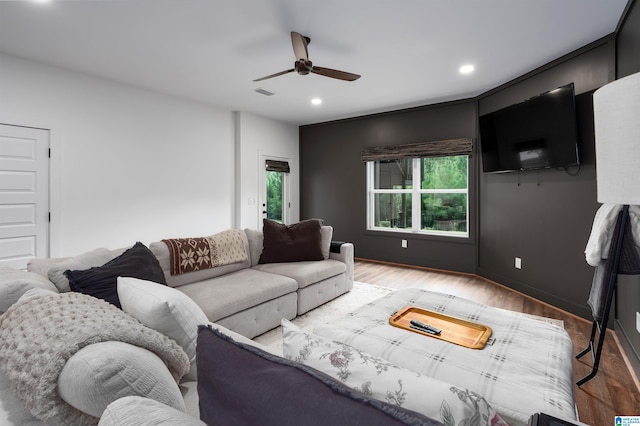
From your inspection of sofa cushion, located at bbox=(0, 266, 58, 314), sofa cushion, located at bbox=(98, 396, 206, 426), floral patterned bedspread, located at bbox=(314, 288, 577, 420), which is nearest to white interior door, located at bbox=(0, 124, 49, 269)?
sofa cushion, located at bbox=(0, 266, 58, 314)

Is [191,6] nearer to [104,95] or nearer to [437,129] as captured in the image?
[104,95]

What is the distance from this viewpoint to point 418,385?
0.67m

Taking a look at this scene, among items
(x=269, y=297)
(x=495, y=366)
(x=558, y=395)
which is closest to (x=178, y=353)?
(x=495, y=366)

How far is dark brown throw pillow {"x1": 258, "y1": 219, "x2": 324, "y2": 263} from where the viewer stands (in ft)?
11.5

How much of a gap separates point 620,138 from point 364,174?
446 centimetres

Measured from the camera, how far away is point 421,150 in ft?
16.6

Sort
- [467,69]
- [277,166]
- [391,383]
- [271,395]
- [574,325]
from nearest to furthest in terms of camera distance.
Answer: [271,395] → [391,383] → [574,325] → [467,69] → [277,166]

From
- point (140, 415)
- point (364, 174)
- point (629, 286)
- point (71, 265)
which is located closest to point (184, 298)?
point (140, 415)

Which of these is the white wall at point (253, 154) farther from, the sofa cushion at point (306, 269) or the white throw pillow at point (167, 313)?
the white throw pillow at point (167, 313)

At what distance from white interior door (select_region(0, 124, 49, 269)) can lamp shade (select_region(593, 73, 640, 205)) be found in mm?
4755

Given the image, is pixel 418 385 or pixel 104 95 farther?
pixel 104 95

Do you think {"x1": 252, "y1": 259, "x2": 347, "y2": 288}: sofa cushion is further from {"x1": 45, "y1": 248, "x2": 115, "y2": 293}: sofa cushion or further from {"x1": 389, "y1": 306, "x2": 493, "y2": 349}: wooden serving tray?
{"x1": 45, "y1": 248, "x2": 115, "y2": 293}: sofa cushion

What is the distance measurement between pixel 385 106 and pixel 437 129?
2.99 ft

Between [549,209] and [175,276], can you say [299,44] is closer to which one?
[175,276]
